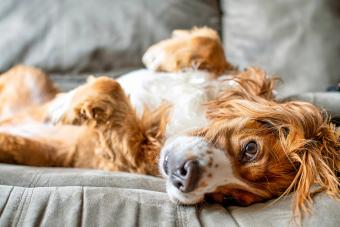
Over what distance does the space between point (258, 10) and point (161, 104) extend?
2.96ft

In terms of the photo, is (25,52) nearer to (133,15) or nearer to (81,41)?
(81,41)

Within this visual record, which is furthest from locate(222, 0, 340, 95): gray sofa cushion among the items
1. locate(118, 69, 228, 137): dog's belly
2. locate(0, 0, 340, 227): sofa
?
locate(118, 69, 228, 137): dog's belly

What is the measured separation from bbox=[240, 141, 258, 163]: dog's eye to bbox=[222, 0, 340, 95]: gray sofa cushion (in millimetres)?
882

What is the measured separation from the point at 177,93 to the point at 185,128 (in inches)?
7.8

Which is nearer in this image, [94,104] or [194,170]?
[194,170]

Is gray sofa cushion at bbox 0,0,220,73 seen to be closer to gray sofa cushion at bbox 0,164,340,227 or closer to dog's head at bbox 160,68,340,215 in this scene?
dog's head at bbox 160,68,340,215

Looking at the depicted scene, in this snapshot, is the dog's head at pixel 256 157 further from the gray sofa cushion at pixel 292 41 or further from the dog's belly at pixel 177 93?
the gray sofa cushion at pixel 292 41

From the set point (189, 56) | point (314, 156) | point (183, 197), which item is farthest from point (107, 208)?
point (189, 56)

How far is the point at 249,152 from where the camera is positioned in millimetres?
1377

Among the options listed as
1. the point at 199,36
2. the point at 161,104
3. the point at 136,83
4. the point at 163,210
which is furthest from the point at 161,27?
the point at 163,210

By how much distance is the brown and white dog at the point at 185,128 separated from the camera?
1324 mm

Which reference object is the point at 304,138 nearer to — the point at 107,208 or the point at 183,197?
the point at 183,197

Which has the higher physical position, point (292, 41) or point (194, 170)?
point (194, 170)

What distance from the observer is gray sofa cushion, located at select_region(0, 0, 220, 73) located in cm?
227
